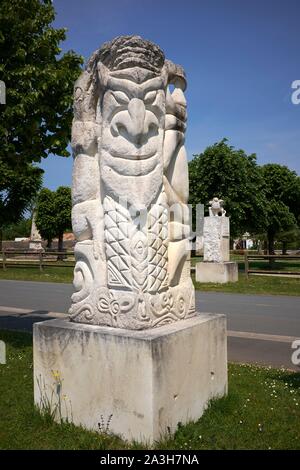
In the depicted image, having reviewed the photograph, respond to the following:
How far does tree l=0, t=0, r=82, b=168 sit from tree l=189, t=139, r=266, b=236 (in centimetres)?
2044

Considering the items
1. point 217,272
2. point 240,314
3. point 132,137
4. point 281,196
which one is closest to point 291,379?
point 132,137

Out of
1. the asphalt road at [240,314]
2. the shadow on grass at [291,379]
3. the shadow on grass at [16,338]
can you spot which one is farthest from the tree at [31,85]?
the shadow on grass at [291,379]

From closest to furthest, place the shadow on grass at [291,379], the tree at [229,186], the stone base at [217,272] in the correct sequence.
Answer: the shadow on grass at [291,379] → the stone base at [217,272] → the tree at [229,186]

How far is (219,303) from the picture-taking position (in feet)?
42.4

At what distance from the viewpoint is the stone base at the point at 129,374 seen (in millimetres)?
3693

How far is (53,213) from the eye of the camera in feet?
147

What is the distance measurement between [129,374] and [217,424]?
1016mm

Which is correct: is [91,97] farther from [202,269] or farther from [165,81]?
[202,269]

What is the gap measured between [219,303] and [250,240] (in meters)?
59.6

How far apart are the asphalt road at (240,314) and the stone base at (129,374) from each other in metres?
2.57

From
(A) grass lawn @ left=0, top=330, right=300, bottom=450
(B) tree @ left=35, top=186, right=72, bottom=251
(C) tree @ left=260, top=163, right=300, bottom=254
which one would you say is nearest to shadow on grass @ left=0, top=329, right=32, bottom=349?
→ (A) grass lawn @ left=0, top=330, right=300, bottom=450

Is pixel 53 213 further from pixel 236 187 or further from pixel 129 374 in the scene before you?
pixel 129 374

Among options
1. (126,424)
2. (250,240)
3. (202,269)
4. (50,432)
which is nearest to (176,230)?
(126,424)

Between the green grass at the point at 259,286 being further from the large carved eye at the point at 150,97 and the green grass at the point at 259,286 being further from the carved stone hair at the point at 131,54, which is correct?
the carved stone hair at the point at 131,54
